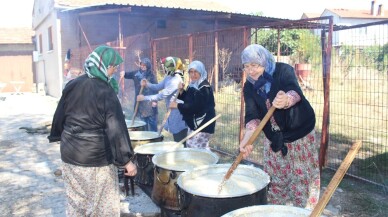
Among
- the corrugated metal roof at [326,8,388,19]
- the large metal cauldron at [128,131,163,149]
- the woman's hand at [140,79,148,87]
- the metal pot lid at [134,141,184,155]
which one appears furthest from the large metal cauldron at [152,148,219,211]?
the corrugated metal roof at [326,8,388,19]

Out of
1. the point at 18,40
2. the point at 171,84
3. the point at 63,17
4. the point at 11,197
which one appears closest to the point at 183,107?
the point at 171,84

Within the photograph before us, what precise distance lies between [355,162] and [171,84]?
9.72 ft

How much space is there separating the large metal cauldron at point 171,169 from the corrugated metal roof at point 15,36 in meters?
22.2

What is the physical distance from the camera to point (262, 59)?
2.44 metres

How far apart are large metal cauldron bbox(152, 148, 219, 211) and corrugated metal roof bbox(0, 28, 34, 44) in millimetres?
22193

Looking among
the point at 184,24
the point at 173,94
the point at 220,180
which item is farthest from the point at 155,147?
the point at 184,24

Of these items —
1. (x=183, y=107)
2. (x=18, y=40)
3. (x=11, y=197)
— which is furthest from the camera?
(x=18, y=40)

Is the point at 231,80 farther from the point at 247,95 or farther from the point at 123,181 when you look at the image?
the point at 247,95

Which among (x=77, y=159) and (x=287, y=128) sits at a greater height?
(x=287, y=128)

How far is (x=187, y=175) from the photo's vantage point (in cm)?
269

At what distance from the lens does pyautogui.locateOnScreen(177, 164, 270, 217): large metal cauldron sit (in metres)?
2.20

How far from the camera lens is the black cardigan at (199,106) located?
12.5 feet

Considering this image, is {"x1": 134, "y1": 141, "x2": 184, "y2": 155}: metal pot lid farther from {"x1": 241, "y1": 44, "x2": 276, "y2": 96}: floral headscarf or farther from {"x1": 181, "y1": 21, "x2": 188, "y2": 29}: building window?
{"x1": 181, "y1": 21, "x2": 188, "y2": 29}: building window

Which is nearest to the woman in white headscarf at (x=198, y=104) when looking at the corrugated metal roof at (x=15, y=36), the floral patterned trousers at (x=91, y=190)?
the floral patterned trousers at (x=91, y=190)
